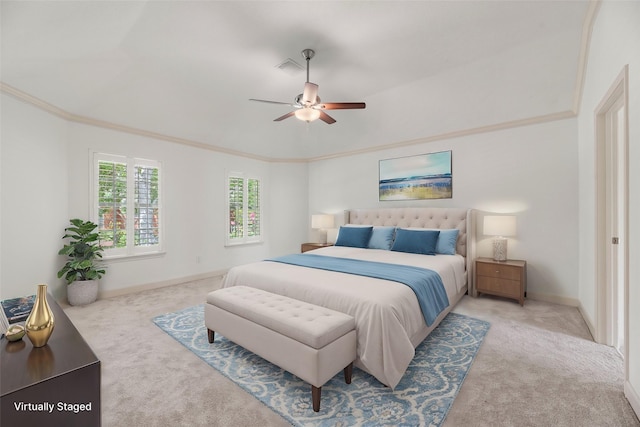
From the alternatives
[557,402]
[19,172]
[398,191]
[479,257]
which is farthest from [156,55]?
[479,257]

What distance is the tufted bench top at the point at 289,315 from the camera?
1843mm

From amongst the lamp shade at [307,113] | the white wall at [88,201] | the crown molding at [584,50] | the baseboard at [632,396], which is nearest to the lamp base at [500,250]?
the crown molding at [584,50]

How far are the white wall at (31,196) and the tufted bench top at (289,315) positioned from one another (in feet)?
8.12

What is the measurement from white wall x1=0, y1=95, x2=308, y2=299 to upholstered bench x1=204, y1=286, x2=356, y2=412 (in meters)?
2.65

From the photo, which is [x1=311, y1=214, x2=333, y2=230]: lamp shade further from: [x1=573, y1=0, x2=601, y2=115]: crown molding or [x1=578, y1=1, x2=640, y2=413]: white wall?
[x1=573, y1=0, x2=601, y2=115]: crown molding

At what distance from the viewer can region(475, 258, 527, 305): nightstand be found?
363 cm

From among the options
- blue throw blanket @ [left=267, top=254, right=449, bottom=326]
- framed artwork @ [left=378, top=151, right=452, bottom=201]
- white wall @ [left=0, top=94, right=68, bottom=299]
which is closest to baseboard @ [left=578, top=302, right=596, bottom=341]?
blue throw blanket @ [left=267, top=254, right=449, bottom=326]

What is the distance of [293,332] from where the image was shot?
1.90 metres

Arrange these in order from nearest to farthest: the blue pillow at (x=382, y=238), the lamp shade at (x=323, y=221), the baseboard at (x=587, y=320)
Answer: the baseboard at (x=587, y=320) → the blue pillow at (x=382, y=238) → the lamp shade at (x=323, y=221)

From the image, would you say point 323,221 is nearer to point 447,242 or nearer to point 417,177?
point 417,177

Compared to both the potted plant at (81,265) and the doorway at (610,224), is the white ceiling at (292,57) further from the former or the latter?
the potted plant at (81,265)

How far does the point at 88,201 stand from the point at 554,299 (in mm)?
6726

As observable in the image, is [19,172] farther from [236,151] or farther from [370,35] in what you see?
[370,35]

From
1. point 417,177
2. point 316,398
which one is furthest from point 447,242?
point 316,398
